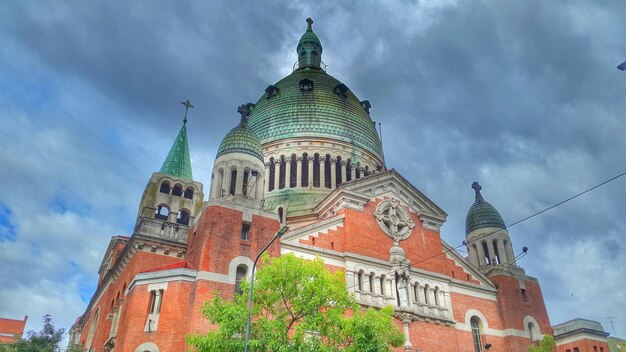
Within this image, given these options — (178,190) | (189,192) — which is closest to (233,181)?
(189,192)

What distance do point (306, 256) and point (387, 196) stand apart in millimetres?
7607

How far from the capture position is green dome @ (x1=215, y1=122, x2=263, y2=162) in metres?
33.1

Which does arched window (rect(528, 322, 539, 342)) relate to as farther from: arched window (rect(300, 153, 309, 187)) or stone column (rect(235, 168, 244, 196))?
stone column (rect(235, 168, 244, 196))

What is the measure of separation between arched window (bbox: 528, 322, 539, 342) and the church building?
0.20 feet

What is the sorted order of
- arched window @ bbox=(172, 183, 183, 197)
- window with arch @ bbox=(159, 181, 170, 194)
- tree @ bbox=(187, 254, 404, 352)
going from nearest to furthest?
tree @ bbox=(187, 254, 404, 352), window with arch @ bbox=(159, 181, 170, 194), arched window @ bbox=(172, 183, 183, 197)

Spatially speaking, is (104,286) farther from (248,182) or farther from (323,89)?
(323,89)

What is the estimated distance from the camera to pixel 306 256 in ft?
96.4

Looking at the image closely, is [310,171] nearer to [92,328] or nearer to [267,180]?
[267,180]

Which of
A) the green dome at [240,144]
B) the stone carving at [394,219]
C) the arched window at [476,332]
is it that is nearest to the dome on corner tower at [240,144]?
the green dome at [240,144]

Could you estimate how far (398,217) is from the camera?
3378 cm

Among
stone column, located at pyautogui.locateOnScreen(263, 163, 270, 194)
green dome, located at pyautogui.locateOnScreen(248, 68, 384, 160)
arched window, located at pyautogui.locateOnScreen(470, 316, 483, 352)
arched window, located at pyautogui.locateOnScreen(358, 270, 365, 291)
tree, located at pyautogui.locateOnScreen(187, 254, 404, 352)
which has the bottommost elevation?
tree, located at pyautogui.locateOnScreen(187, 254, 404, 352)

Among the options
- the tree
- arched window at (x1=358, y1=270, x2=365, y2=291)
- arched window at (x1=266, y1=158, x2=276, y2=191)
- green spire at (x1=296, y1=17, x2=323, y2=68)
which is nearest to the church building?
arched window at (x1=358, y1=270, x2=365, y2=291)

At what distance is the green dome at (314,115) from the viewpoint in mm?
46450

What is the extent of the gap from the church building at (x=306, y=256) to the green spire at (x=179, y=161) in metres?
0.10
